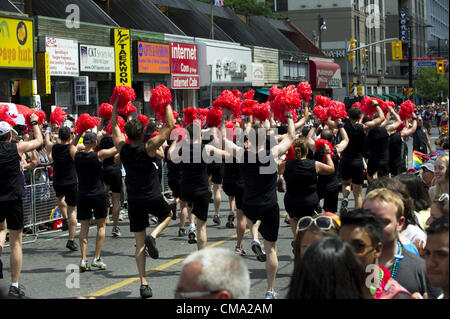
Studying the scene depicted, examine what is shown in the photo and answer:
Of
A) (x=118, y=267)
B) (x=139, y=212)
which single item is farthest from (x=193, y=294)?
(x=118, y=267)

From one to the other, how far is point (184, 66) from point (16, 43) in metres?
10.6

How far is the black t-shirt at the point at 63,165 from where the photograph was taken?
10.1m

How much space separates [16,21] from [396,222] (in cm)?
1692

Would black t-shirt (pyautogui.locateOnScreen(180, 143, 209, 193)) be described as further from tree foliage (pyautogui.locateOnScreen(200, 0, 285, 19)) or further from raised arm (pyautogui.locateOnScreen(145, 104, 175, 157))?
tree foliage (pyautogui.locateOnScreen(200, 0, 285, 19))

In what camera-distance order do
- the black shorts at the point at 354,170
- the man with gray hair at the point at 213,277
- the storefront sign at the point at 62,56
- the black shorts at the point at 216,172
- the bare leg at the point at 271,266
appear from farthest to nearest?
the storefront sign at the point at 62,56 < the black shorts at the point at 216,172 < the black shorts at the point at 354,170 < the bare leg at the point at 271,266 < the man with gray hair at the point at 213,277

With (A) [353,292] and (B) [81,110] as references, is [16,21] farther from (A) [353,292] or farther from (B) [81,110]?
(A) [353,292]

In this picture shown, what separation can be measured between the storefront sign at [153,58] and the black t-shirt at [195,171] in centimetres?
1710

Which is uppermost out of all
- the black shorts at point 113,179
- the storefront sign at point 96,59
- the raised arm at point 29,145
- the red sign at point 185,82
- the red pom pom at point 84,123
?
the storefront sign at point 96,59

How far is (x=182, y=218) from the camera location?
10664 mm

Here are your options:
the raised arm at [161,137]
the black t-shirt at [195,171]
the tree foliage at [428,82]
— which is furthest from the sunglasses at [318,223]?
the tree foliage at [428,82]

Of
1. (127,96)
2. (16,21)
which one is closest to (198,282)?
(127,96)

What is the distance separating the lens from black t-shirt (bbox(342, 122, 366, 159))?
11.4m

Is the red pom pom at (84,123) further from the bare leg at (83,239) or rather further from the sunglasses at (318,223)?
the sunglasses at (318,223)
